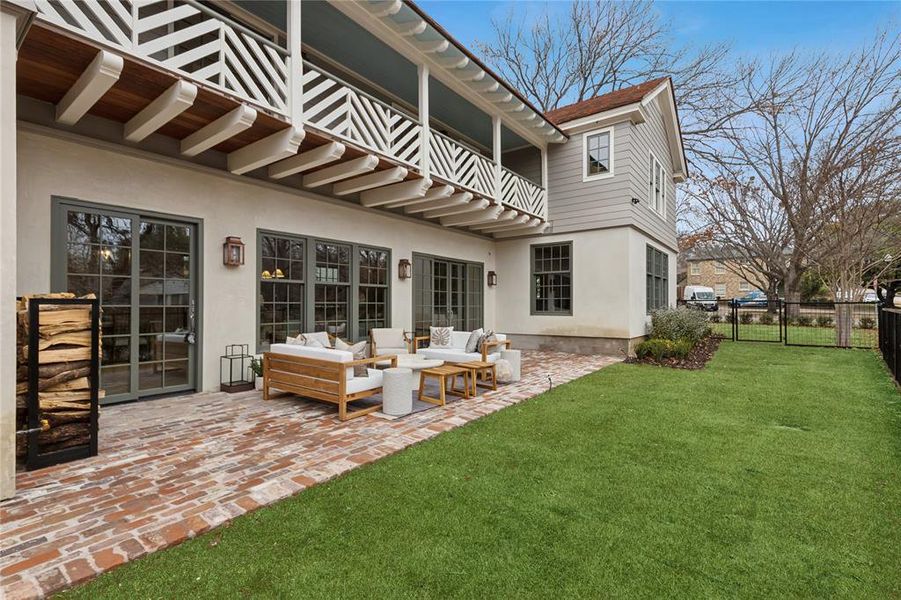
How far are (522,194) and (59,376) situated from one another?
948cm

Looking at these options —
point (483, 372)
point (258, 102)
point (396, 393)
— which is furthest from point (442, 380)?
point (258, 102)

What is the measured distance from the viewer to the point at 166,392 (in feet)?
19.5

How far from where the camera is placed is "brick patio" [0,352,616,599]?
93.9 inches

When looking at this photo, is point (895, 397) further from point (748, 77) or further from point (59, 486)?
point (748, 77)

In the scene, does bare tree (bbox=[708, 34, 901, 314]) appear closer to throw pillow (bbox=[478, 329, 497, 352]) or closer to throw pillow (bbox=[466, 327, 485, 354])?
throw pillow (bbox=[478, 329, 497, 352])

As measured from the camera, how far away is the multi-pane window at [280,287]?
7.10m

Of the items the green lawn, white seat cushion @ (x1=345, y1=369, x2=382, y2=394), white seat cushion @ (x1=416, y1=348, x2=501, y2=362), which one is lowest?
the green lawn

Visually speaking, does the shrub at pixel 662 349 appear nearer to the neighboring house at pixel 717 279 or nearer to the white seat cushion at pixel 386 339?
the white seat cushion at pixel 386 339

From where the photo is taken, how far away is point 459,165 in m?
8.62

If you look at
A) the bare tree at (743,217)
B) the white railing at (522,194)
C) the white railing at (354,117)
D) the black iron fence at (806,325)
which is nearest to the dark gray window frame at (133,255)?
the white railing at (354,117)

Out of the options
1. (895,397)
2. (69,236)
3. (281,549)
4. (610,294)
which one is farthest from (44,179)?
(895,397)

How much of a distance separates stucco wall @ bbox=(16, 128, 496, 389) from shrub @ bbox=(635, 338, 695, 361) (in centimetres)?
577

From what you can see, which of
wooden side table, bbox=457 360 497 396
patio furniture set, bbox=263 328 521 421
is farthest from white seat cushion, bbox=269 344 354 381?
wooden side table, bbox=457 360 497 396

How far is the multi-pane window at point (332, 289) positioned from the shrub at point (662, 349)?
22.6ft
